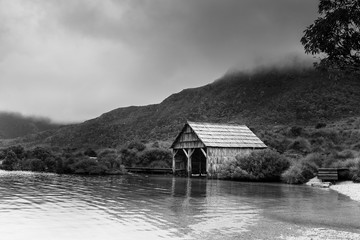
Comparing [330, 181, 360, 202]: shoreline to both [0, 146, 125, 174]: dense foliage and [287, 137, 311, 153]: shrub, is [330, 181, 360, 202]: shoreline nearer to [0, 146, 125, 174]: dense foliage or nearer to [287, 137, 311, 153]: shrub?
[287, 137, 311, 153]: shrub

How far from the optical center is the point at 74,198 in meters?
19.6

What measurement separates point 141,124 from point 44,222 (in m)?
83.2

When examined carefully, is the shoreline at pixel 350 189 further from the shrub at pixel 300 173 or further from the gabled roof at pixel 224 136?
the gabled roof at pixel 224 136

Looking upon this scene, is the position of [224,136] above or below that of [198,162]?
above

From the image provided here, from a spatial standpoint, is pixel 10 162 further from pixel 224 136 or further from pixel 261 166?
pixel 261 166

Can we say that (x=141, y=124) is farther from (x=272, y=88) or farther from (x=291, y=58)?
(x=291, y=58)

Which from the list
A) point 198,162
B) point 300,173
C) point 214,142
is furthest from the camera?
point 198,162

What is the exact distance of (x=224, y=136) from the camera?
4319cm

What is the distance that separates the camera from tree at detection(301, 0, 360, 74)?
44.8 ft

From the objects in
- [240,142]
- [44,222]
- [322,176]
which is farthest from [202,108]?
[44,222]

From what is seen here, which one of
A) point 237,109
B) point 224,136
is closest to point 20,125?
point 237,109

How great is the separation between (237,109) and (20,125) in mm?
130452

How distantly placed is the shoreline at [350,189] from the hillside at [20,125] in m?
158

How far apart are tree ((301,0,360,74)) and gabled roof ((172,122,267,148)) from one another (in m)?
26.6
